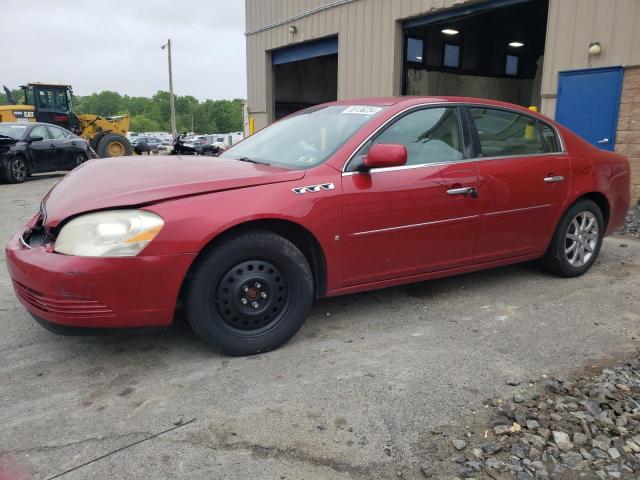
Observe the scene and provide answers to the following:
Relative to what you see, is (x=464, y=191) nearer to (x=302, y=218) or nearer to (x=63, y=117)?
(x=302, y=218)

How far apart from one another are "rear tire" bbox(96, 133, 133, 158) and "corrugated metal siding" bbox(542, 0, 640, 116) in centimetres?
1436

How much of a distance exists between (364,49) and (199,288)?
11.1 meters

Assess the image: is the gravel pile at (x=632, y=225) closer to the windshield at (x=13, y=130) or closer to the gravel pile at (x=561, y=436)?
the gravel pile at (x=561, y=436)

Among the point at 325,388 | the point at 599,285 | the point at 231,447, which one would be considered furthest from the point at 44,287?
the point at 599,285

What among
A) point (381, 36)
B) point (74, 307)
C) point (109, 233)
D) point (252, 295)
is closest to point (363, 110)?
point (252, 295)

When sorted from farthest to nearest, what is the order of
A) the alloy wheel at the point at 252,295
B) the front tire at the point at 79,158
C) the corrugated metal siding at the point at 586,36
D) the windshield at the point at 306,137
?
the front tire at the point at 79,158 < the corrugated metal siding at the point at 586,36 < the windshield at the point at 306,137 < the alloy wheel at the point at 252,295

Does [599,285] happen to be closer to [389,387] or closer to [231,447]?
[389,387]

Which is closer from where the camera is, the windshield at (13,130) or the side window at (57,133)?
the windshield at (13,130)

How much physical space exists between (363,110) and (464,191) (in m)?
0.91

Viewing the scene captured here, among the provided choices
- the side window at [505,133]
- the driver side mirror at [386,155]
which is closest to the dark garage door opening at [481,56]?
the side window at [505,133]

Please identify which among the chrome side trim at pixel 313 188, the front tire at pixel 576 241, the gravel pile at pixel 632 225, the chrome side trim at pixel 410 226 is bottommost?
the gravel pile at pixel 632 225

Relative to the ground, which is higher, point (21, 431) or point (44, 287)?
point (44, 287)

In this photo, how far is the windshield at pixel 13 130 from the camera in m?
12.9

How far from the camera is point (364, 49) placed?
12789 mm
